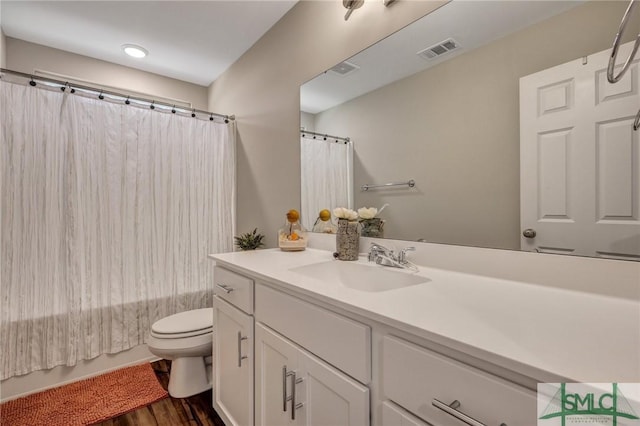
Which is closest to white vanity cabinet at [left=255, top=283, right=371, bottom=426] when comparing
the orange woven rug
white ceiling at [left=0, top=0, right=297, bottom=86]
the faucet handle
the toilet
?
the faucet handle

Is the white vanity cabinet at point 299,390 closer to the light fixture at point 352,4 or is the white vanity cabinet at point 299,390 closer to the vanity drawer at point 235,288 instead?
the vanity drawer at point 235,288

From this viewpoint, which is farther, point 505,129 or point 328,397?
point 505,129

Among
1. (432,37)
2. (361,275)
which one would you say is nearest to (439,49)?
(432,37)

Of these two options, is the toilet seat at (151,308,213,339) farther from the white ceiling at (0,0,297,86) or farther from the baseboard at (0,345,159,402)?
the white ceiling at (0,0,297,86)

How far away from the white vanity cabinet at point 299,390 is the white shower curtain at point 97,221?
141 centimetres

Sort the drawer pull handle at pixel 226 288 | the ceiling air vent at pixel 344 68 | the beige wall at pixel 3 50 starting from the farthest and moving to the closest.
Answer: the beige wall at pixel 3 50 < the ceiling air vent at pixel 344 68 < the drawer pull handle at pixel 226 288

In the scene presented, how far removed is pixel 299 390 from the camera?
3.06 feet

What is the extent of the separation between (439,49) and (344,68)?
20.8 inches

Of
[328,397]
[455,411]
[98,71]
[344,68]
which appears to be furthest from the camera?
[98,71]

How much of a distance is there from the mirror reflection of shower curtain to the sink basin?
0.39 m

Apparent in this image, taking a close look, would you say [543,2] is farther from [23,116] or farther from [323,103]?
[23,116]

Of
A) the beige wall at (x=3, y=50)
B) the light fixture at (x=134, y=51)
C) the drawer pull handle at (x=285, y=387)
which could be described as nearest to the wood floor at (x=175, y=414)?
the drawer pull handle at (x=285, y=387)

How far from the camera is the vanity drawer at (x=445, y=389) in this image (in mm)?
487

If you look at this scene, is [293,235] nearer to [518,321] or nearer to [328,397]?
[328,397]
